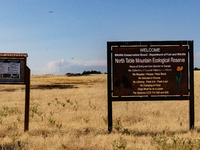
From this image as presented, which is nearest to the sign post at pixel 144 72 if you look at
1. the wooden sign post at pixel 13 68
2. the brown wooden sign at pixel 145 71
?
the brown wooden sign at pixel 145 71

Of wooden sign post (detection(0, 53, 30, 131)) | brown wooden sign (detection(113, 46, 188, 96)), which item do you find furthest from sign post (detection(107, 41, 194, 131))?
wooden sign post (detection(0, 53, 30, 131))

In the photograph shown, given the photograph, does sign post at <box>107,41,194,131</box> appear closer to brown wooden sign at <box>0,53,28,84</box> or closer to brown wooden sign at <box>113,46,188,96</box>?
brown wooden sign at <box>113,46,188,96</box>

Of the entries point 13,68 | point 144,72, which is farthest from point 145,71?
point 13,68

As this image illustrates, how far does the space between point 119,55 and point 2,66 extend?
4724 mm

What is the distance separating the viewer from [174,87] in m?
7.26

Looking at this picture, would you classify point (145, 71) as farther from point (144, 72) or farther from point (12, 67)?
point (12, 67)

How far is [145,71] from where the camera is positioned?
716 cm

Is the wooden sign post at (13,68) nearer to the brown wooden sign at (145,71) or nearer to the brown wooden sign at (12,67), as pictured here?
the brown wooden sign at (12,67)

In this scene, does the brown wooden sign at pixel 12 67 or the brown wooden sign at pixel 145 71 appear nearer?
the brown wooden sign at pixel 145 71

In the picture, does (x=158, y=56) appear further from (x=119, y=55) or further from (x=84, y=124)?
(x=84, y=124)

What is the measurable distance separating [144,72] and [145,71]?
56 mm

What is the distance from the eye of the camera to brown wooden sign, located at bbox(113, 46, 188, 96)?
7.13 metres

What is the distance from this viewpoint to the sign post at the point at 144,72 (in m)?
7.10

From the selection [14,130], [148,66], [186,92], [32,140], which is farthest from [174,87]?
[14,130]
